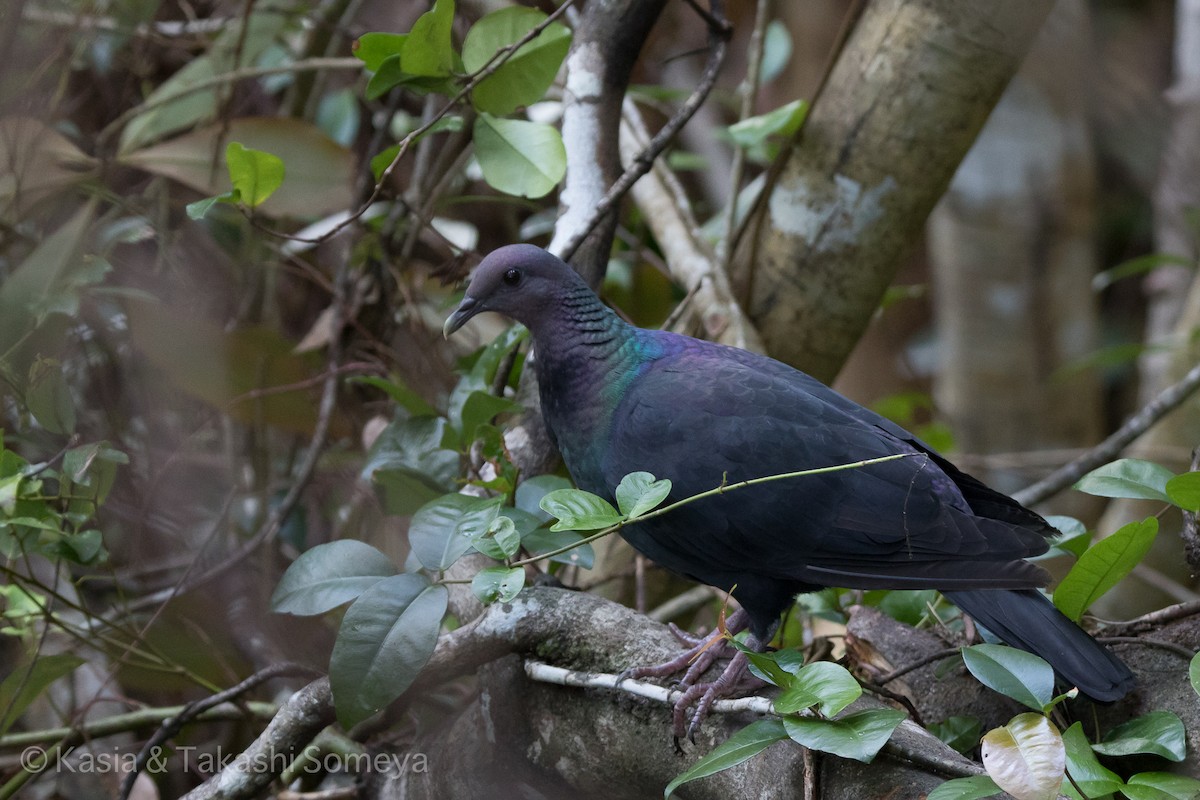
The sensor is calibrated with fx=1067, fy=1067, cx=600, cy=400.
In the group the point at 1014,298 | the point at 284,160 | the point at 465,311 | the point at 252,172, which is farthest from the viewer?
the point at 1014,298

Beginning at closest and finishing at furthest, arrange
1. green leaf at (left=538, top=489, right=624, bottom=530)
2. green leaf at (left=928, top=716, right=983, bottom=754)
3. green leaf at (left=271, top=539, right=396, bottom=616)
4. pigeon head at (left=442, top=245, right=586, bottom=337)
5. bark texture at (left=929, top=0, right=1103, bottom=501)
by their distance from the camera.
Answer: green leaf at (left=538, top=489, right=624, bottom=530) → green leaf at (left=271, top=539, right=396, bottom=616) → green leaf at (left=928, top=716, right=983, bottom=754) → pigeon head at (left=442, top=245, right=586, bottom=337) → bark texture at (left=929, top=0, right=1103, bottom=501)

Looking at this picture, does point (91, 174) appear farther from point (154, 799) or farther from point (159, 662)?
point (154, 799)

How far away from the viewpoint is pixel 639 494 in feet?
5.49

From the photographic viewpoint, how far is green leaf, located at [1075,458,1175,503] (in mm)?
1888

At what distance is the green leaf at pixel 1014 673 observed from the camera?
162cm

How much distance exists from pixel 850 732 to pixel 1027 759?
0.23 metres

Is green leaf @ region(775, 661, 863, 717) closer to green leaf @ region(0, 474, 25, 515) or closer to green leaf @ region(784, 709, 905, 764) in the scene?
green leaf @ region(784, 709, 905, 764)

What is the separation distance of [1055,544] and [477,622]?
1.18 m

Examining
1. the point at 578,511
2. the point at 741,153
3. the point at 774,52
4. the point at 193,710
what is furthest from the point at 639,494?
the point at 774,52

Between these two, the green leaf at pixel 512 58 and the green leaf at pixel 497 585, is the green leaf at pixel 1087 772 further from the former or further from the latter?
the green leaf at pixel 512 58

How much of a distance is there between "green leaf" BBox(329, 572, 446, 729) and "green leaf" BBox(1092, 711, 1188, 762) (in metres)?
1.07

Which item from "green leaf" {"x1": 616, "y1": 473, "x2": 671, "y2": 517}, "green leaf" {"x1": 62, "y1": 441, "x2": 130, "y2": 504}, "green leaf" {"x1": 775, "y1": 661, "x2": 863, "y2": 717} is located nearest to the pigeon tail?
"green leaf" {"x1": 775, "y1": 661, "x2": 863, "y2": 717}
